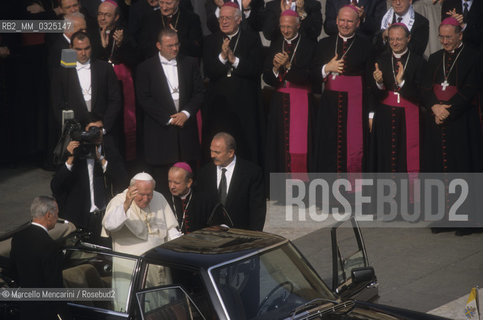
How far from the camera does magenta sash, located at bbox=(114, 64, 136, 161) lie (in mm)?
11930

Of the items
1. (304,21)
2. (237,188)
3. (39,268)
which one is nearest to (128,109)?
(304,21)

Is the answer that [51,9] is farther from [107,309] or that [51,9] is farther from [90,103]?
[107,309]

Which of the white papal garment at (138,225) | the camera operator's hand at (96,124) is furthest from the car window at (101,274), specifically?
the camera operator's hand at (96,124)

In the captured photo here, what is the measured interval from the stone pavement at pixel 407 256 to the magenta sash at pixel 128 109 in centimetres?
134

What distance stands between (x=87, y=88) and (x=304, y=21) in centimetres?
313

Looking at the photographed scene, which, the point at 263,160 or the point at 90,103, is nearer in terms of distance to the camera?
the point at 90,103

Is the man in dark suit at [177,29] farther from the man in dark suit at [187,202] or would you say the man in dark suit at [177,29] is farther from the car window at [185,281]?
the car window at [185,281]

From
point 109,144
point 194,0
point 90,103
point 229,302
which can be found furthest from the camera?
point 194,0

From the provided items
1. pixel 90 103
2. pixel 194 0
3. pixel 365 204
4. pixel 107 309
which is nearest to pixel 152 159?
pixel 90 103

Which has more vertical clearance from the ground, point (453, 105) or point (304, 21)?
point (304, 21)

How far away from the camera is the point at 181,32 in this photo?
478 inches

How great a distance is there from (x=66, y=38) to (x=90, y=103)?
1317 mm

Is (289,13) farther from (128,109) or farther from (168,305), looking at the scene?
(168,305)

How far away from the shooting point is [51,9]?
12969mm
